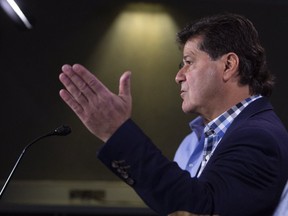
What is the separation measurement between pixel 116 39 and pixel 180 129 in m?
0.73

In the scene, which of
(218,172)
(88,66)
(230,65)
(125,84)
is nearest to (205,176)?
(218,172)

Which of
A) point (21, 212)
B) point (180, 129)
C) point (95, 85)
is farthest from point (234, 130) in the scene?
point (180, 129)

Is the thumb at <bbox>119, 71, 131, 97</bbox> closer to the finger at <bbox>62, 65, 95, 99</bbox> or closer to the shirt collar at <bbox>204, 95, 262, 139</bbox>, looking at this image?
the finger at <bbox>62, 65, 95, 99</bbox>

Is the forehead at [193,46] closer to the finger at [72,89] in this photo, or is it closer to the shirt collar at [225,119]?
the shirt collar at [225,119]

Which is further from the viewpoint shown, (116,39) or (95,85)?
(116,39)

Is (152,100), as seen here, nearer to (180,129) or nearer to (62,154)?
(180,129)

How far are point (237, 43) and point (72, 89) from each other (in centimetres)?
60

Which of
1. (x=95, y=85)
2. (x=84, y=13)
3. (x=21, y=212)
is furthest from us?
Result: (x=84, y=13)

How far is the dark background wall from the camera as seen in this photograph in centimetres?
346

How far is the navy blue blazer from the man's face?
17 cm

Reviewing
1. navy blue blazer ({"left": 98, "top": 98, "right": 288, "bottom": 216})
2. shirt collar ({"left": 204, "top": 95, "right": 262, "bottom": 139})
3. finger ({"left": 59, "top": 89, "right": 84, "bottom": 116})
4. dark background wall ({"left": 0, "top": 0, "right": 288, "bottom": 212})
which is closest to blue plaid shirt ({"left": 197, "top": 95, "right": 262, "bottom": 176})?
shirt collar ({"left": 204, "top": 95, "right": 262, "bottom": 139})

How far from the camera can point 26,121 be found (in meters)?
3.50

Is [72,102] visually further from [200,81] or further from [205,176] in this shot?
[200,81]

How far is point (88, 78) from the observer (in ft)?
2.90
